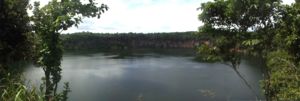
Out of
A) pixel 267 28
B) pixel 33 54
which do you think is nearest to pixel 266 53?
pixel 267 28

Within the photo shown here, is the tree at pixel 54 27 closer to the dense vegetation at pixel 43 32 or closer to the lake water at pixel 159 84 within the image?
the dense vegetation at pixel 43 32

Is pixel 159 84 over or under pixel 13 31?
under

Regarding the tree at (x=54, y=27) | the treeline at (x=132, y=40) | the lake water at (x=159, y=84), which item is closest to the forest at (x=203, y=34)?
the tree at (x=54, y=27)

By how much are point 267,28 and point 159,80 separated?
89.2 ft

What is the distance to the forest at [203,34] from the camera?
5.73 meters

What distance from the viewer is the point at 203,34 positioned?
26.5 ft

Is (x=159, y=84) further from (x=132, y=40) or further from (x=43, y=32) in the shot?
(x=132, y=40)

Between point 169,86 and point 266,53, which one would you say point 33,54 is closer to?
point 266,53

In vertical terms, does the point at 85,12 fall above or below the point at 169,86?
above

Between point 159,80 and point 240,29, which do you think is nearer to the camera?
point 240,29

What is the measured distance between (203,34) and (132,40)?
8471cm

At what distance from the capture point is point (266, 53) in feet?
23.8

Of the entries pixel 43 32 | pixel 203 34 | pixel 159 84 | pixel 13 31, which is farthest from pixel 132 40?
pixel 43 32

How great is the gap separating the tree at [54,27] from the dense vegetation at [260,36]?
256 centimetres
